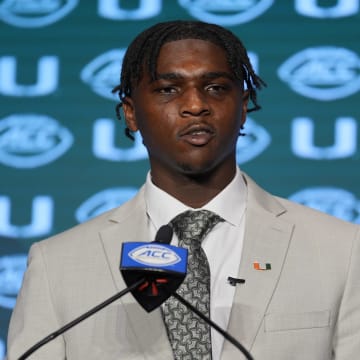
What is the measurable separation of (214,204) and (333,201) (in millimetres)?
951

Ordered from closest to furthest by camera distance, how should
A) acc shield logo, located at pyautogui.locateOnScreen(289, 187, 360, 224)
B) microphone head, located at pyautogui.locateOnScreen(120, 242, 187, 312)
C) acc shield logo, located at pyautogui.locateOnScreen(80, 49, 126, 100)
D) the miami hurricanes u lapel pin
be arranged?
microphone head, located at pyautogui.locateOnScreen(120, 242, 187, 312), the miami hurricanes u lapel pin, acc shield logo, located at pyautogui.locateOnScreen(289, 187, 360, 224), acc shield logo, located at pyautogui.locateOnScreen(80, 49, 126, 100)

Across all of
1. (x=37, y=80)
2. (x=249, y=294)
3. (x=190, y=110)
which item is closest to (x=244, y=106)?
(x=190, y=110)

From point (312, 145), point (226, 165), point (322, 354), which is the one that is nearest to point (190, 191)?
point (226, 165)

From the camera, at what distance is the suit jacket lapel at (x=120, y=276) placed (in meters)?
2.33

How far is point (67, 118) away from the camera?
3.53 meters

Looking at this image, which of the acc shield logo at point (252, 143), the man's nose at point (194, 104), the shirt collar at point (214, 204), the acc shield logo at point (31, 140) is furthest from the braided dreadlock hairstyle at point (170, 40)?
the acc shield logo at point (31, 140)

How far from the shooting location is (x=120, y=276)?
2.47m

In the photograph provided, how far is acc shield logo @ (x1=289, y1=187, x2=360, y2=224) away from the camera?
3.33m

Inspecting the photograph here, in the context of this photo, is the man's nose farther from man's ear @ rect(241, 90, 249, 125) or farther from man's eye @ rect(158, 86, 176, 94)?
man's ear @ rect(241, 90, 249, 125)

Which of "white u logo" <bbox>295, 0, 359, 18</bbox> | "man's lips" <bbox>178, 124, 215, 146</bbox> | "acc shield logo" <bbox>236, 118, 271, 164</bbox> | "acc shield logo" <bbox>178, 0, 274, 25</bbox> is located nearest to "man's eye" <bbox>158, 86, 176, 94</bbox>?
"man's lips" <bbox>178, 124, 215, 146</bbox>

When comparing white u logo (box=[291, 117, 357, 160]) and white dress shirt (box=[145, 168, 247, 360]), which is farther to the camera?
white u logo (box=[291, 117, 357, 160])

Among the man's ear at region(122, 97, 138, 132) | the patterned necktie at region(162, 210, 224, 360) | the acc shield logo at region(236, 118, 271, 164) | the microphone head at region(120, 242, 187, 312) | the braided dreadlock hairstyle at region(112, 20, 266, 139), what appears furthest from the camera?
the acc shield logo at region(236, 118, 271, 164)

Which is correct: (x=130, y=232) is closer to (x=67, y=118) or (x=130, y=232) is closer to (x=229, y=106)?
(x=229, y=106)

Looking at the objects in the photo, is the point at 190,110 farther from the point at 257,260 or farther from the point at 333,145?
the point at 333,145
